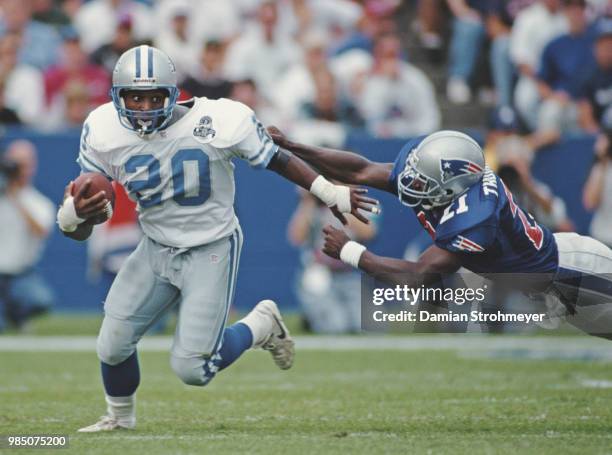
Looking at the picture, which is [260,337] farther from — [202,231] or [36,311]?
[36,311]

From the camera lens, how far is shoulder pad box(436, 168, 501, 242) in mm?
5223

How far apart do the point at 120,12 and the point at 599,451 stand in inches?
323

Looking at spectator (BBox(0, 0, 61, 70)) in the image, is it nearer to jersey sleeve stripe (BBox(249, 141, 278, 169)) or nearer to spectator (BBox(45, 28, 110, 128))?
spectator (BBox(45, 28, 110, 128))

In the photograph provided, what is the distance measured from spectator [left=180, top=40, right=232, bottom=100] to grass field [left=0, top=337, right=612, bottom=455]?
107 inches

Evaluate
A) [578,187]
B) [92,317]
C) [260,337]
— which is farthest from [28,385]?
[578,187]

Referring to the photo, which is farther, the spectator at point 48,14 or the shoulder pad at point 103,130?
the spectator at point 48,14

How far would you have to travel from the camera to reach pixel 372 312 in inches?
310

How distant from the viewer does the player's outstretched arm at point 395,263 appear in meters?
5.27

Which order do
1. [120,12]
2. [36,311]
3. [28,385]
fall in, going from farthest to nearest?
[120,12], [36,311], [28,385]

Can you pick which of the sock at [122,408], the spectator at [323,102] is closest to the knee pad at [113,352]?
the sock at [122,408]

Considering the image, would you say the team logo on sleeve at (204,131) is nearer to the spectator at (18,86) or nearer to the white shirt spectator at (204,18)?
the spectator at (18,86)

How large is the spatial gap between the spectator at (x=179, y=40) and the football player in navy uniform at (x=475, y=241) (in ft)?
18.9

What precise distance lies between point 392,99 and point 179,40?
2103 millimetres

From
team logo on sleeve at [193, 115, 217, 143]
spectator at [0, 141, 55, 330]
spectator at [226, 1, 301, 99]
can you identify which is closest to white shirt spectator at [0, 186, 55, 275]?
spectator at [0, 141, 55, 330]
